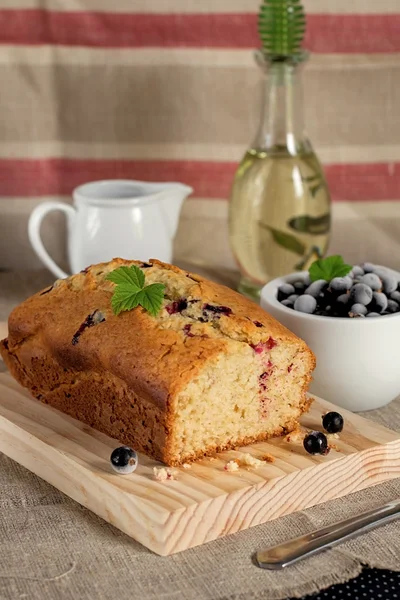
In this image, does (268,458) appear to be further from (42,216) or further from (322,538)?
(42,216)

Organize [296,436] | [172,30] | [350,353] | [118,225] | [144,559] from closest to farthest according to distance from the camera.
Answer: [144,559] < [296,436] < [350,353] < [118,225] < [172,30]

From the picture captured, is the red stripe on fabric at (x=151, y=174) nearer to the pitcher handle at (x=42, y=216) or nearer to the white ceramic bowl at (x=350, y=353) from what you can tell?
the pitcher handle at (x=42, y=216)

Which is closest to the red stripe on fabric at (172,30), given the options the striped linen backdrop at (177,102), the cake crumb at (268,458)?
the striped linen backdrop at (177,102)

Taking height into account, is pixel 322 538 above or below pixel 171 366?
below

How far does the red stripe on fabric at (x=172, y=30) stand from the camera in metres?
2.41

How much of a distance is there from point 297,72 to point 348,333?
2.45 feet

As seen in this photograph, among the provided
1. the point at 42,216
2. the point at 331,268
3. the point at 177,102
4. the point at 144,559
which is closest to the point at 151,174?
the point at 177,102

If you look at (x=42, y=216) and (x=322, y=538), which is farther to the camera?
(x=42, y=216)

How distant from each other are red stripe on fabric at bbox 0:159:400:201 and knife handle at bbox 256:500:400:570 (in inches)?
52.7

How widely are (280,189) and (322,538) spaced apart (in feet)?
3.33

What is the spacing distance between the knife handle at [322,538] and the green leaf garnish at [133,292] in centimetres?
43

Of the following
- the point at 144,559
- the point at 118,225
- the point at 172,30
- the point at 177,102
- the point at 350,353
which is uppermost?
the point at 172,30

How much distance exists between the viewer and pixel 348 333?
162 cm

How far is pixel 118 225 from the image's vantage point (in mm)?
2088
